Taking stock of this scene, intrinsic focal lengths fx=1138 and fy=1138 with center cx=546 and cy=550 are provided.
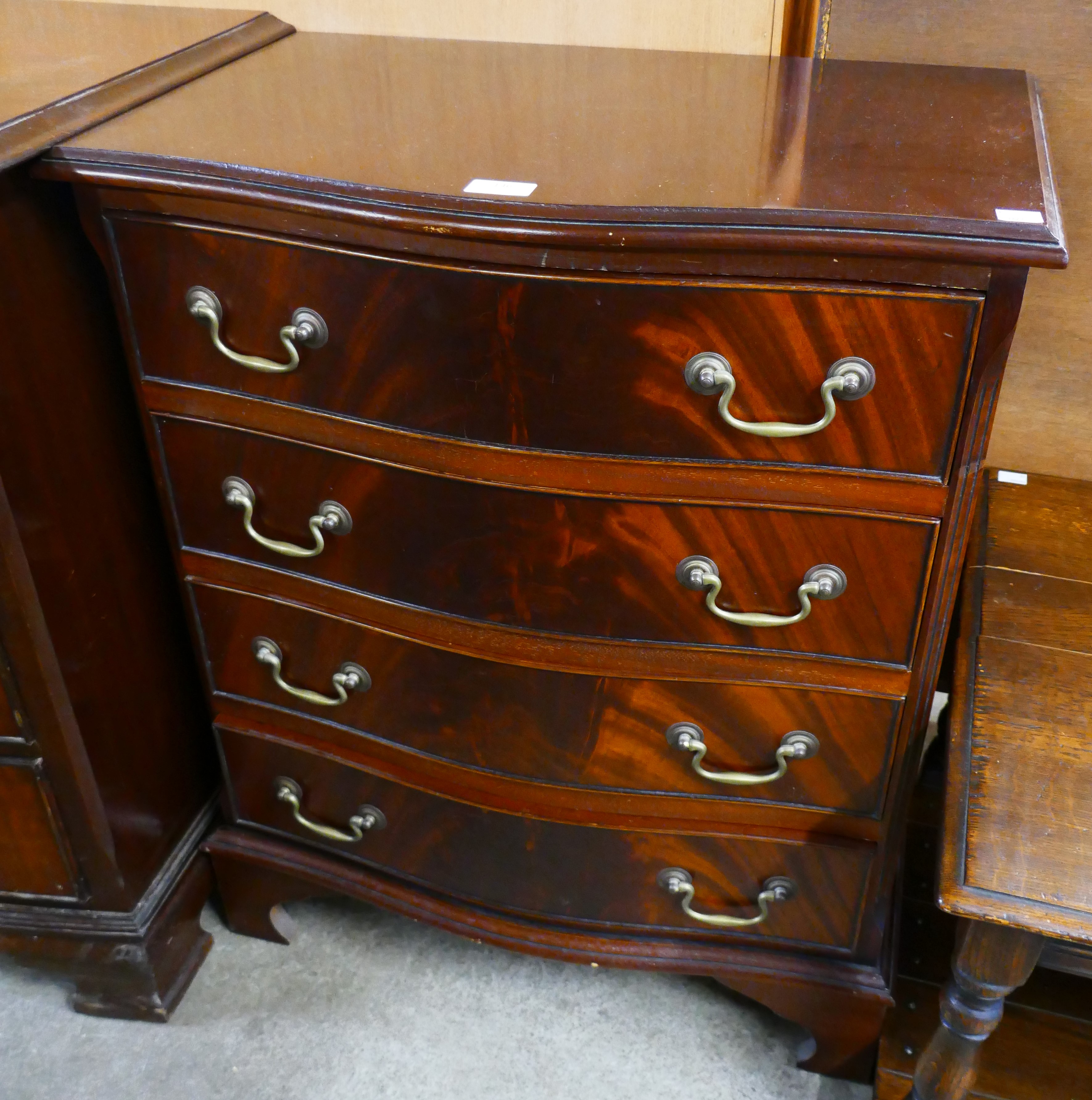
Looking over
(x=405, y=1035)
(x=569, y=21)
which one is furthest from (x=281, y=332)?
(x=405, y=1035)

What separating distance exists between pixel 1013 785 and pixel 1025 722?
0.26ft

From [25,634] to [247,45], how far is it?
667 mm

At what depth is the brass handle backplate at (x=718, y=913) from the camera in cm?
116

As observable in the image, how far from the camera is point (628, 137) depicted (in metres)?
0.96

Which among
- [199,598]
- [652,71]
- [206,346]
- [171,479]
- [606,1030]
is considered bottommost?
[606,1030]

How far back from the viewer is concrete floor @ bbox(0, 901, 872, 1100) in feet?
4.20

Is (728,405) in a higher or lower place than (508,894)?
higher

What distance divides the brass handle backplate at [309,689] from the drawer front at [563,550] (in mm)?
106

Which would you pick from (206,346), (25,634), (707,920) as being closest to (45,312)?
(206,346)

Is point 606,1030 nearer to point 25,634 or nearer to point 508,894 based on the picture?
point 508,894

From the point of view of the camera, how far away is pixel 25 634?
1.07 metres

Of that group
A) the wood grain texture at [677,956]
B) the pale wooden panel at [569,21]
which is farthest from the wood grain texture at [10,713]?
the pale wooden panel at [569,21]

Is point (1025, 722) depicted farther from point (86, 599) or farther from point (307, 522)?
point (86, 599)

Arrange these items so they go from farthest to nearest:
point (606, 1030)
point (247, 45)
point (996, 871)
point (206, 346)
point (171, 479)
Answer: point (606, 1030), point (247, 45), point (171, 479), point (206, 346), point (996, 871)
